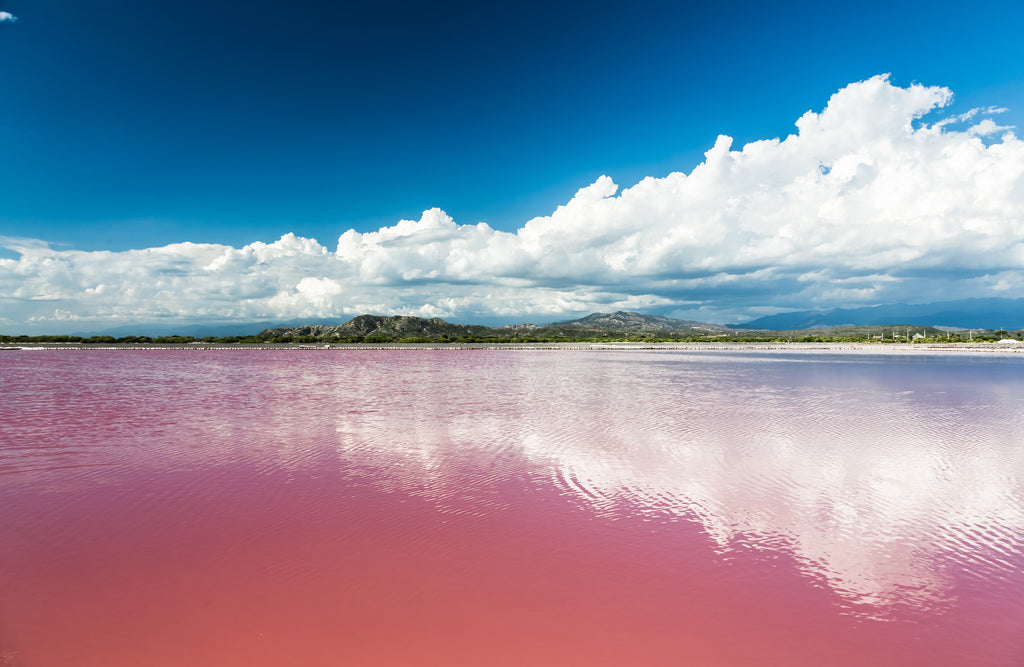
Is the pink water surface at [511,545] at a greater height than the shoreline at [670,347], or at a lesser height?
lesser

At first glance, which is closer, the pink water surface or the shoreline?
the pink water surface

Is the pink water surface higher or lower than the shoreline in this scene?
lower

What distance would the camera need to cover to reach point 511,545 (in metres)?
6.63

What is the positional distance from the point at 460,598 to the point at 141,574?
3808 millimetres

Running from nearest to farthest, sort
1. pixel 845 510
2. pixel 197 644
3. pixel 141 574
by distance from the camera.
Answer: pixel 197 644, pixel 141 574, pixel 845 510

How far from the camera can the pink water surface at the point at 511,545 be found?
185 inches

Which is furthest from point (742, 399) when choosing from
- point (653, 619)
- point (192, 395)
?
point (192, 395)

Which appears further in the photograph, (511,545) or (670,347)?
(670,347)

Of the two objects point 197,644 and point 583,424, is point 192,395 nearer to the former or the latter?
point 583,424

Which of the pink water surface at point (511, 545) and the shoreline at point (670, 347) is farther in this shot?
the shoreline at point (670, 347)

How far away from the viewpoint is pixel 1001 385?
27.6 m

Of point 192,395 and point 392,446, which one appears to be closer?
point 392,446

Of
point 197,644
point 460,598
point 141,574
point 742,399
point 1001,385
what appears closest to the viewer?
point 197,644

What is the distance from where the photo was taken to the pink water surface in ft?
Answer: 15.4
